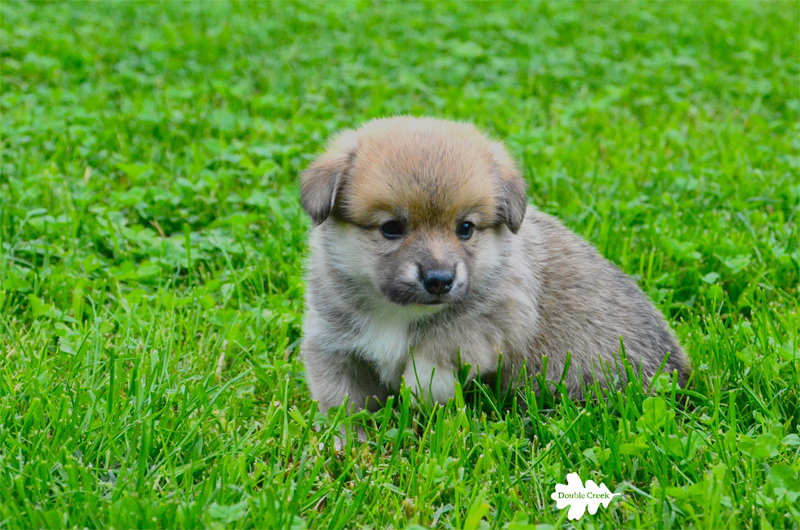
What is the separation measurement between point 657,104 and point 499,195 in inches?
163

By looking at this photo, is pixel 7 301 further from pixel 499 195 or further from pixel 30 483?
pixel 499 195

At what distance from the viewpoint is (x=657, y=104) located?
645 cm

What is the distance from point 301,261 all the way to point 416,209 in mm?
968

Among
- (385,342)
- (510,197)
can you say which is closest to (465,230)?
(510,197)

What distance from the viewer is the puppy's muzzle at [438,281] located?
8.50 ft

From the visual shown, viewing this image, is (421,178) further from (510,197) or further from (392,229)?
(510,197)

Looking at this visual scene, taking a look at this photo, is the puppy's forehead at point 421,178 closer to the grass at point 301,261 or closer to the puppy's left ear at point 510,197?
the puppy's left ear at point 510,197

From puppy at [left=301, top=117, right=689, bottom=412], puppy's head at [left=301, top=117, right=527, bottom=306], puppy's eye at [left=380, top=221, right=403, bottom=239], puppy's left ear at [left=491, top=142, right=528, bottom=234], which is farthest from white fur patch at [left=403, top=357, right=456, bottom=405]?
puppy's left ear at [left=491, top=142, right=528, bottom=234]

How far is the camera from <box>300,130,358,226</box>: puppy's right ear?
275 centimetres

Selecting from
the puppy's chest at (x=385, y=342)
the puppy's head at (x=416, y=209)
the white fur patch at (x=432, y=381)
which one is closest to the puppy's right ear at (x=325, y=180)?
the puppy's head at (x=416, y=209)

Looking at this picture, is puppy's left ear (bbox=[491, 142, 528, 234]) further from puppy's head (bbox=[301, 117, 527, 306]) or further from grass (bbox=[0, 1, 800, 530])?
grass (bbox=[0, 1, 800, 530])

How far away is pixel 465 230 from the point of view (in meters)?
2.77

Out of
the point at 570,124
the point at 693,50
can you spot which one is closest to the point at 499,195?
the point at 570,124

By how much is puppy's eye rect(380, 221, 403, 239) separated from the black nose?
19 centimetres
